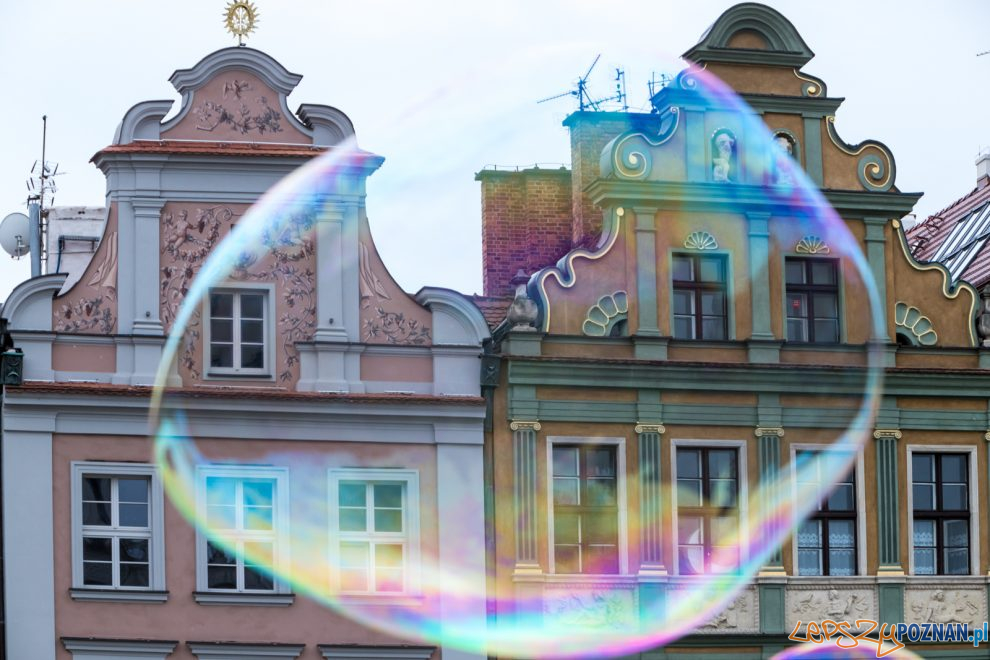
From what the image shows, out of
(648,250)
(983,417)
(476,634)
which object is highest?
(648,250)

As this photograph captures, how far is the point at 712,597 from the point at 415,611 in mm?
3504

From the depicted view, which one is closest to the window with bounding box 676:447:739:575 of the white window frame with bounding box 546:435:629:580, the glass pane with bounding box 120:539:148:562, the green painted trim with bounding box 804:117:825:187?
the white window frame with bounding box 546:435:629:580

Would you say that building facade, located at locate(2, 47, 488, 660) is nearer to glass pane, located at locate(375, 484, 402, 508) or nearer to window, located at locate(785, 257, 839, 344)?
glass pane, located at locate(375, 484, 402, 508)

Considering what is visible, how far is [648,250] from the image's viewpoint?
28.8 m

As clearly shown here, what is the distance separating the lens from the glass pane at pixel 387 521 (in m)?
27.5

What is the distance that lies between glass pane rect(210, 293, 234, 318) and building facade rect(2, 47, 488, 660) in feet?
0.09

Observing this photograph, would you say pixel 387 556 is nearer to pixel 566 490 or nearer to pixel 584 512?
pixel 566 490

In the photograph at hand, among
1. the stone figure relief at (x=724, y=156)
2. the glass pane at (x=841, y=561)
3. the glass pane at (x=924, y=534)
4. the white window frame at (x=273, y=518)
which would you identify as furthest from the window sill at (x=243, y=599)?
the glass pane at (x=924, y=534)

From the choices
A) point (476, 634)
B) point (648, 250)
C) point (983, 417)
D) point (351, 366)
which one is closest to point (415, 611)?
point (476, 634)

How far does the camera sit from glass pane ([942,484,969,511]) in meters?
29.3

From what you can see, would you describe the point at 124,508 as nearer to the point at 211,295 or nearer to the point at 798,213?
the point at 211,295

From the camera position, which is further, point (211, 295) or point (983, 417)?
point (983, 417)

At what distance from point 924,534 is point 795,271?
11.4ft

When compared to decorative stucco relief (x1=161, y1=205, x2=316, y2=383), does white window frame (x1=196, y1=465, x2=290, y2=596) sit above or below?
below
